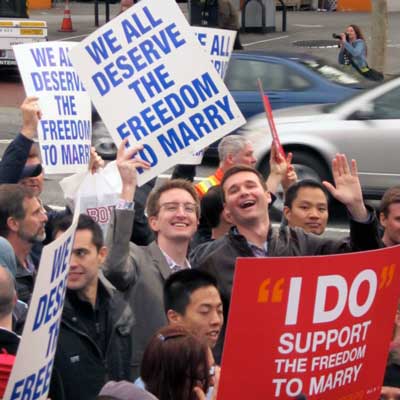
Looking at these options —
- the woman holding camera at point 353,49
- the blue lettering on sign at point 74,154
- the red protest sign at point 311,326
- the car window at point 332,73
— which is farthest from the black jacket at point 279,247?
the woman holding camera at point 353,49

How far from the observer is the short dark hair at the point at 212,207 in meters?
6.48

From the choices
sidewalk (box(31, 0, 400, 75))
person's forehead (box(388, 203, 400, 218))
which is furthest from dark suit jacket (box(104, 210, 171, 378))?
sidewalk (box(31, 0, 400, 75))

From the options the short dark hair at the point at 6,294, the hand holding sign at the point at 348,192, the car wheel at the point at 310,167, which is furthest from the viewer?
the car wheel at the point at 310,167

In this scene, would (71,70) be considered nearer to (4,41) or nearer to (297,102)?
(297,102)

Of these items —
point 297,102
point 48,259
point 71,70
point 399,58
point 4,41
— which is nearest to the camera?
point 48,259

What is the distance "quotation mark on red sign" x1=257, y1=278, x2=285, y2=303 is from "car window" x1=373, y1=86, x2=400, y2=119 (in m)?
8.83

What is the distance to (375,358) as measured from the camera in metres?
4.33

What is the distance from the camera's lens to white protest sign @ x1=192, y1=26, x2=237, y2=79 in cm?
822

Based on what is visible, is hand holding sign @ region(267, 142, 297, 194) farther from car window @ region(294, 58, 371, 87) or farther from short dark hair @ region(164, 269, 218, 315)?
car window @ region(294, 58, 371, 87)

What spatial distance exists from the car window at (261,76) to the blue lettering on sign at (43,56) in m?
7.88

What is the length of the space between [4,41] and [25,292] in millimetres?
17253

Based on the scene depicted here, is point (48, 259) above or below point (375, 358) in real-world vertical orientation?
above

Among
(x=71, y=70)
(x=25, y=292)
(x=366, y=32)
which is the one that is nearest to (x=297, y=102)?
(x=71, y=70)

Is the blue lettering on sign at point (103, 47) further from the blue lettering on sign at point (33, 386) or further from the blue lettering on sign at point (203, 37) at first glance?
the blue lettering on sign at point (33, 386)
